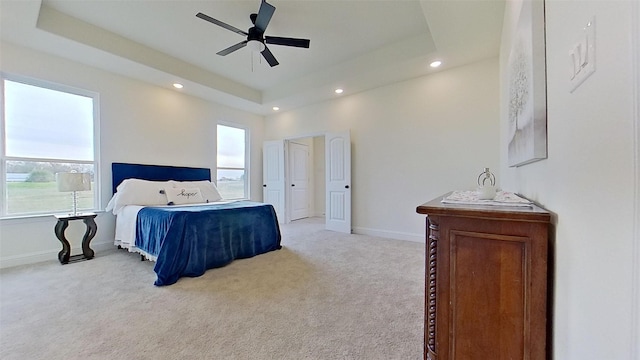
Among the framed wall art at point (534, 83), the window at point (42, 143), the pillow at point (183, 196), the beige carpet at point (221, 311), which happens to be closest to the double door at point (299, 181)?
the beige carpet at point (221, 311)

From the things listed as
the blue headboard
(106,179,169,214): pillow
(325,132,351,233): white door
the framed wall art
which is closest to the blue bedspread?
(106,179,169,214): pillow

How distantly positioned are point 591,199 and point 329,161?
15.3 ft

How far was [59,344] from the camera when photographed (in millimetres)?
1653

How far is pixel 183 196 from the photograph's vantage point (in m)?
4.26

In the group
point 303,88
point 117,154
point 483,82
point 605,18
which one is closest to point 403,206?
point 483,82

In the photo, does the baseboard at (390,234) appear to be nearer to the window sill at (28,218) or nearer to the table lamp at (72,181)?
the table lamp at (72,181)

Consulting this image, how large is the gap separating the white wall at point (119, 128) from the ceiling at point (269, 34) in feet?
0.65

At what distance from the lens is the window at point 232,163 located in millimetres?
5773

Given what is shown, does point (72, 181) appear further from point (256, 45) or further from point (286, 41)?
point (286, 41)

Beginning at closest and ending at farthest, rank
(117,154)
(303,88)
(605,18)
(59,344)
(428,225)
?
(605,18) → (428,225) → (59,344) → (117,154) → (303,88)

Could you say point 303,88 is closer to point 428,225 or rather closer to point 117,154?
point 117,154

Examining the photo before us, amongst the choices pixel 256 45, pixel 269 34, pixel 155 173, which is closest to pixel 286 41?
pixel 256 45

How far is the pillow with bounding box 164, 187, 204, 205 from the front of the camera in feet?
13.5

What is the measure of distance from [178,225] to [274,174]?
11.6 ft
